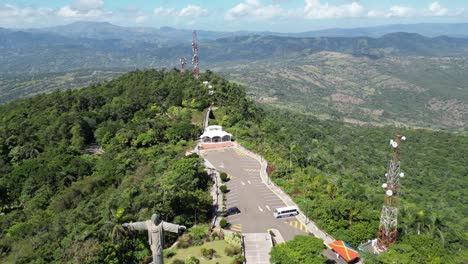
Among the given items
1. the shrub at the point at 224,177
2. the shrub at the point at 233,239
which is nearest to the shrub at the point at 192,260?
the shrub at the point at 233,239

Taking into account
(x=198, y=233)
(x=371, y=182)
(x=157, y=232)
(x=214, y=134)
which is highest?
(x=157, y=232)

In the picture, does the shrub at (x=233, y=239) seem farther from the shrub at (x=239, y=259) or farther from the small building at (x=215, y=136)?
the small building at (x=215, y=136)

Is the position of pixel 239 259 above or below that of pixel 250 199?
above

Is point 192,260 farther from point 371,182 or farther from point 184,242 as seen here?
point 371,182

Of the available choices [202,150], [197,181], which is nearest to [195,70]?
[202,150]

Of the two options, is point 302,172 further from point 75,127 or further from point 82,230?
point 75,127

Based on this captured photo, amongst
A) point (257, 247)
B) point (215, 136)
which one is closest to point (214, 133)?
point (215, 136)
